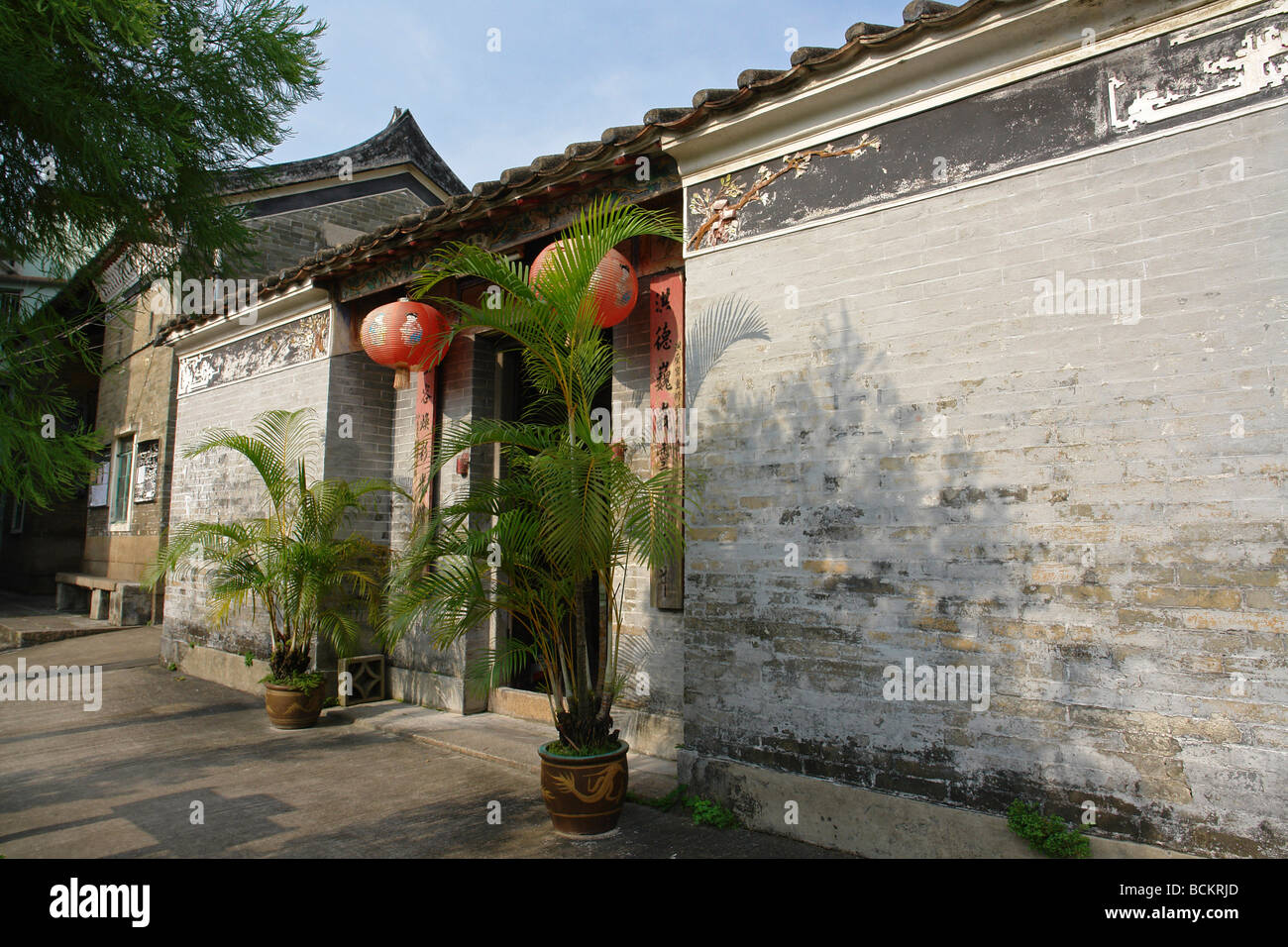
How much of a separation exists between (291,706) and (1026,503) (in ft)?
17.8

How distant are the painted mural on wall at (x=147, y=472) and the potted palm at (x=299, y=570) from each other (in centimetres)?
538

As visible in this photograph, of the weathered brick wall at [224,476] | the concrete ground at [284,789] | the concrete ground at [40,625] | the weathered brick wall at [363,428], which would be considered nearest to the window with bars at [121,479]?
the concrete ground at [40,625]

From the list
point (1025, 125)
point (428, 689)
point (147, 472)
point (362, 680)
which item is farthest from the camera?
point (147, 472)

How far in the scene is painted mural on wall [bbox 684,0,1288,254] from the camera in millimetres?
2859

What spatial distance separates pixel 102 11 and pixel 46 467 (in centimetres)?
189

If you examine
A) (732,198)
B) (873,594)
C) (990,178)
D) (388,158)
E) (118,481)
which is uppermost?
(388,158)

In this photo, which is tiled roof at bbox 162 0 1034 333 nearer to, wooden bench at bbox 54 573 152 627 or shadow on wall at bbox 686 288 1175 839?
shadow on wall at bbox 686 288 1175 839

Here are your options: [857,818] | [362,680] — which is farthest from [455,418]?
[857,818]

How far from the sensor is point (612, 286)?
14.6 ft

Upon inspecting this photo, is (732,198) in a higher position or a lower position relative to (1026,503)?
higher

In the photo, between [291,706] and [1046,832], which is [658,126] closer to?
[1046,832]

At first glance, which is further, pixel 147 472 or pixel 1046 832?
pixel 147 472

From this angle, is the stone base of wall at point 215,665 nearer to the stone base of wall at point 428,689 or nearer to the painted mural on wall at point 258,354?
the stone base of wall at point 428,689
